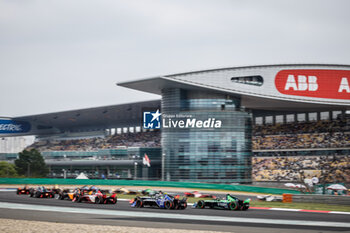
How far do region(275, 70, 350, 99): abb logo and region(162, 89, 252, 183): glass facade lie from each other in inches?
288

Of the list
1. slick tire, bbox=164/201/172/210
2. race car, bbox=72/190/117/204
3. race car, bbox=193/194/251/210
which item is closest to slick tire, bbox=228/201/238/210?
race car, bbox=193/194/251/210

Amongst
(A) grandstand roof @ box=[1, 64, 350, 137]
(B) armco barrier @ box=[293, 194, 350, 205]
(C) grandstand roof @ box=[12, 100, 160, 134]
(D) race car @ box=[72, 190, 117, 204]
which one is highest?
(A) grandstand roof @ box=[1, 64, 350, 137]

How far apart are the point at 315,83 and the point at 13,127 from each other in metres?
66.4

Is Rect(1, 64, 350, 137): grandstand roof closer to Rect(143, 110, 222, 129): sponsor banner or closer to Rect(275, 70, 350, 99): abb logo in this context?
Rect(275, 70, 350, 99): abb logo

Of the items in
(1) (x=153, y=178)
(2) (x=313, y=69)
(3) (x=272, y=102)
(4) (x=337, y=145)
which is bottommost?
(1) (x=153, y=178)

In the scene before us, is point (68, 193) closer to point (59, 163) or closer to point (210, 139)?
point (210, 139)

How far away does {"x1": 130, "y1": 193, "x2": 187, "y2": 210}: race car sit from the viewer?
24.7m

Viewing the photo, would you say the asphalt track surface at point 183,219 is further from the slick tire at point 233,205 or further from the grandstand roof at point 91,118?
the grandstand roof at point 91,118

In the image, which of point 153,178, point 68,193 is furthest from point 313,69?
point 68,193

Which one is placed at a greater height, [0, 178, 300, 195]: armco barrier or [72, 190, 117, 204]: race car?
[72, 190, 117, 204]: race car

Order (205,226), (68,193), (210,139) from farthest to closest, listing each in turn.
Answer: (210,139), (68,193), (205,226)

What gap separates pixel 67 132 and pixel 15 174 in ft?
94.5

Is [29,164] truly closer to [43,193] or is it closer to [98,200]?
[43,193]

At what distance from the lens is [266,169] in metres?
67.5
